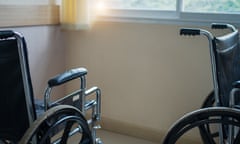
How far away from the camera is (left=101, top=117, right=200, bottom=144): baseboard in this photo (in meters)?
2.60

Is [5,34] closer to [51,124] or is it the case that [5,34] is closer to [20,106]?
[20,106]

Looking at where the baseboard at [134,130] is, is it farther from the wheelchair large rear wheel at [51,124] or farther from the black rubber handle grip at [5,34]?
the black rubber handle grip at [5,34]

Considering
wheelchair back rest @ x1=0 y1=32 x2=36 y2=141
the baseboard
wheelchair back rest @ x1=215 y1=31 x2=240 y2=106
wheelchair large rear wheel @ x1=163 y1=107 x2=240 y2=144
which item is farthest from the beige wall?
wheelchair back rest @ x1=0 y1=32 x2=36 y2=141

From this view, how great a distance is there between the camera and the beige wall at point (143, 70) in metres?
2.41

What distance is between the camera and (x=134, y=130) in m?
2.70

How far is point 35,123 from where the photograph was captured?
1371 millimetres

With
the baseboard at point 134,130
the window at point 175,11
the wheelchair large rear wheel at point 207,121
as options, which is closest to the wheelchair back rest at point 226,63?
the wheelchair large rear wheel at point 207,121

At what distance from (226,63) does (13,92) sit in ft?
3.52

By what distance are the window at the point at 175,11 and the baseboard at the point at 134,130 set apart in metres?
0.90

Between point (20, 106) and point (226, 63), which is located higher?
point (226, 63)

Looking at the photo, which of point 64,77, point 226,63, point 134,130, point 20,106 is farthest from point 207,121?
point 134,130

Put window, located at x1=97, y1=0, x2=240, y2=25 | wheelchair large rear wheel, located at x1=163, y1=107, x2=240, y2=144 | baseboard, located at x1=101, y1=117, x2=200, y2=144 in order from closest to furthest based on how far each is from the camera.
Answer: wheelchair large rear wheel, located at x1=163, y1=107, x2=240, y2=144 < window, located at x1=97, y1=0, x2=240, y2=25 < baseboard, located at x1=101, y1=117, x2=200, y2=144

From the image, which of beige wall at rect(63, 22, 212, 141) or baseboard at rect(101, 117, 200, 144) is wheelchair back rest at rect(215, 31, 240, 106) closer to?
beige wall at rect(63, 22, 212, 141)

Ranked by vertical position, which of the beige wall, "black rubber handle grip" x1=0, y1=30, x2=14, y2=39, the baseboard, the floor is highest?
"black rubber handle grip" x1=0, y1=30, x2=14, y2=39
